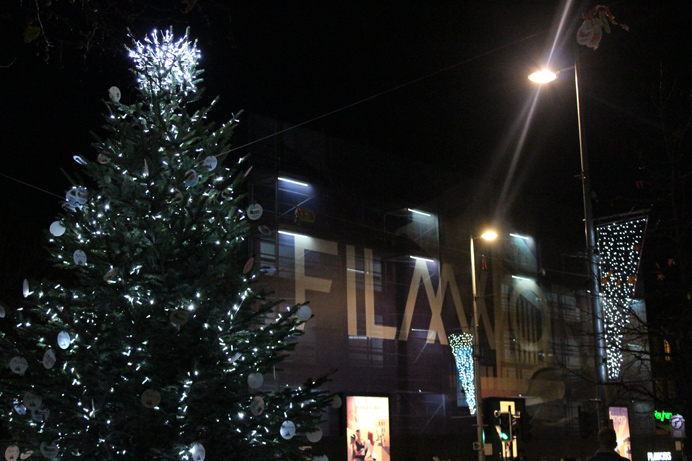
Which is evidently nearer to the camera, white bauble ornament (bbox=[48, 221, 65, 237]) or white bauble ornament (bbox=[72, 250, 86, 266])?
white bauble ornament (bbox=[72, 250, 86, 266])

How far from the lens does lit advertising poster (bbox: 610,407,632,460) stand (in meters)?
22.5

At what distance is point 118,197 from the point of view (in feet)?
22.7

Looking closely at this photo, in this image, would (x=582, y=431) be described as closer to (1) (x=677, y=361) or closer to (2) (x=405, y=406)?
(1) (x=677, y=361)

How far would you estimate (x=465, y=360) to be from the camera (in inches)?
1284

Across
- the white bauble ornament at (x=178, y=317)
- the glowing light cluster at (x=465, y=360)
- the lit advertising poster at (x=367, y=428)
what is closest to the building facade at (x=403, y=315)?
the lit advertising poster at (x=367, y=428)

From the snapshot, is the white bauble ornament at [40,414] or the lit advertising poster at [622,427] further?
the lit advertising poster at [622,427]

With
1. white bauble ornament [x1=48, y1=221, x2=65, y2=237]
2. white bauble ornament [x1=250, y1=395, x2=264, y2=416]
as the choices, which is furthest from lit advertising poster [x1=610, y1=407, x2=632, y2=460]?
white bauble ornament [x1=48, y1=221, x2=65, y2=237]

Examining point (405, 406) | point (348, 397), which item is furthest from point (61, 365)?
point (405, 406)

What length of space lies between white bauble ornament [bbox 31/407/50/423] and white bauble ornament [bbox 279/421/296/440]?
198 centimetres

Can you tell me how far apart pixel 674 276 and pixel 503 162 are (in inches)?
1019

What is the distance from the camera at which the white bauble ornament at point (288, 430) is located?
6.64 meters

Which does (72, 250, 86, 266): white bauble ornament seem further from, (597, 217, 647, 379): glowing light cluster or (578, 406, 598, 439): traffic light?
(578, 406, 598, 439): traffic light

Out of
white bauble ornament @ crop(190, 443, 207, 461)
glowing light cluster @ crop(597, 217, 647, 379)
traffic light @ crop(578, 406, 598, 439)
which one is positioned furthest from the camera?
traffic light @ crop(578, 406, 598, 439)

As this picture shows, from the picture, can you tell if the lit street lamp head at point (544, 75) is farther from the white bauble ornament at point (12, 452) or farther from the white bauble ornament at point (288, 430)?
the white bauble ornament at point (12, 452)
